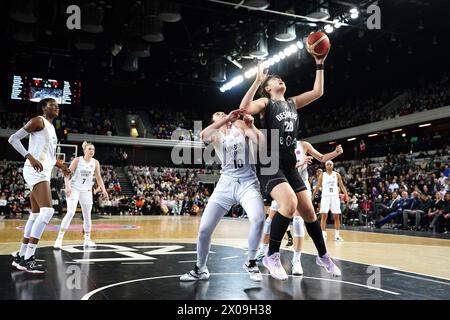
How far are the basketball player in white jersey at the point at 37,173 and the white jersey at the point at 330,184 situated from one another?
6.82 meters

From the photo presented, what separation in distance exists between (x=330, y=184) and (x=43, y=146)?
716 cm

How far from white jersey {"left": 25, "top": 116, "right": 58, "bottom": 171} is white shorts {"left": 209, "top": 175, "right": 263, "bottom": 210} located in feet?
7.71

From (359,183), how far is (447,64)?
35.6ft

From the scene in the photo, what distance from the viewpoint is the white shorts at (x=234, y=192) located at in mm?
4141

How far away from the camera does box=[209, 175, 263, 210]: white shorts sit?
4141 millimetres

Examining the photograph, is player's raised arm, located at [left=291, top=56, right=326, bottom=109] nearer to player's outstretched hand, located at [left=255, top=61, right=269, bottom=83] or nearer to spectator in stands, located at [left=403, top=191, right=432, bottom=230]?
player's outstretched hand, located at [left=255, top=61, right=269, bottom=83]

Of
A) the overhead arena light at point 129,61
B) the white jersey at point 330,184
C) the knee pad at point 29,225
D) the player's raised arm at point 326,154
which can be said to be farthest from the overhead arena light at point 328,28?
the knee pad at point 29,225

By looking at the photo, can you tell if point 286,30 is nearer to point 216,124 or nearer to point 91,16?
point 91,16

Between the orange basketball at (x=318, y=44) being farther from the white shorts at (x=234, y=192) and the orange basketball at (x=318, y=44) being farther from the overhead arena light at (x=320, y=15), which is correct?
the overhead arena light at (x=320, y=15)

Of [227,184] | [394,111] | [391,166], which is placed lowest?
[227,184]

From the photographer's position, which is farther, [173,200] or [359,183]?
[173,200]

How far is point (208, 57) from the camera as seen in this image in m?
21.6
